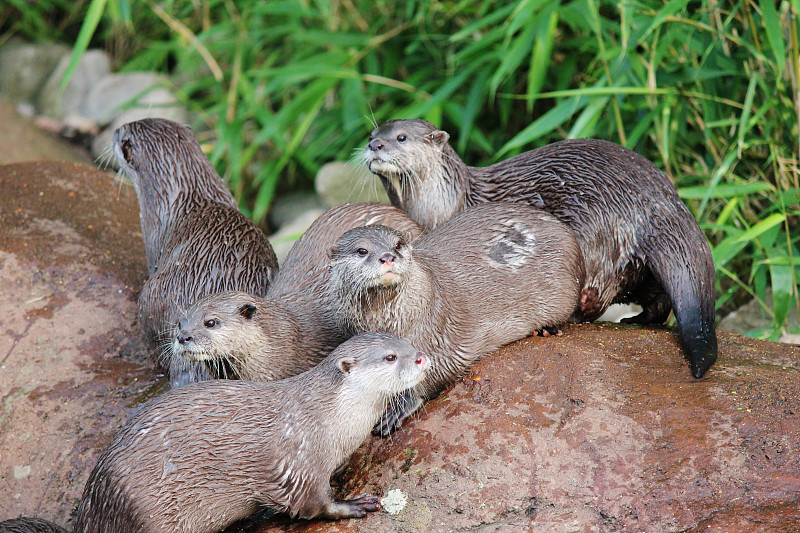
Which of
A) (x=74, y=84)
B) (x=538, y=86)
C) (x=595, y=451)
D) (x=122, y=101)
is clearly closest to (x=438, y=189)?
(x=538, y=86)

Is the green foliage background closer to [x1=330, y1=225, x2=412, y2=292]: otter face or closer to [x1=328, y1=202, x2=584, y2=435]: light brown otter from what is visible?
[x1=328, y1=202, x2=584, y2=435]: light brown otter

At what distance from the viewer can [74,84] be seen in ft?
20.7

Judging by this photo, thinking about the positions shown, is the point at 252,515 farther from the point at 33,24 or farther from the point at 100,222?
the point at 33,24

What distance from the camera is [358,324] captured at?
7.59ft

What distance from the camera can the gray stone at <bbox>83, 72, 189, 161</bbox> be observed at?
5602mm

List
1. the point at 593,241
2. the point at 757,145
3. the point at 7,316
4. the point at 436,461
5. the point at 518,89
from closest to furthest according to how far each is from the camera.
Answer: the point at 436,461
the point at 593,241
the point at 7,316
the point at 757,145
the point at 518,89

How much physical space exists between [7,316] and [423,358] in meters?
1.57

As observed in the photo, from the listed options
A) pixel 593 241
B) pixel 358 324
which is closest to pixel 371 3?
pixel 593 241

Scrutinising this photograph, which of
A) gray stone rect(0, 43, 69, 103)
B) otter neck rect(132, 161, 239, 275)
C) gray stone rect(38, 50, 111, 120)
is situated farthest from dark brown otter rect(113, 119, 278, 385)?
gray stone rect(0, 43, 69, 103)

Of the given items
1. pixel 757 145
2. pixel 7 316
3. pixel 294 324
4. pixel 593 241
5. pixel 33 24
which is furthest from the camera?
pixel 33 24

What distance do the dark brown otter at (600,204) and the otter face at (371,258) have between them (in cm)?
66

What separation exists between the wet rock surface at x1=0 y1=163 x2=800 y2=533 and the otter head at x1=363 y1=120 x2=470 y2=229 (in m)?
0.62

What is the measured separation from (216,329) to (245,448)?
1.28 feet

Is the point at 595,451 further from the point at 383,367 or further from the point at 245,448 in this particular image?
the point at 245,448
